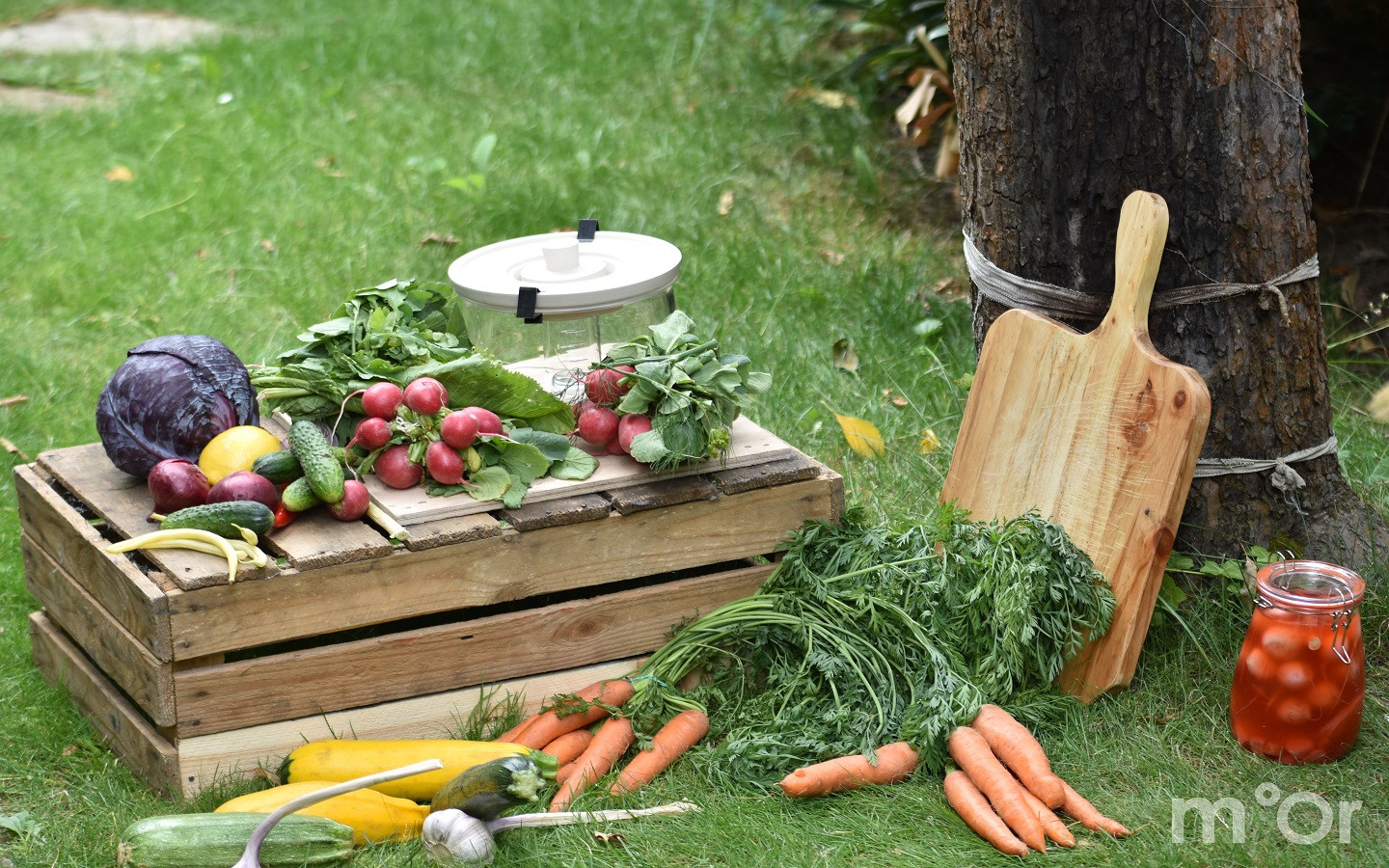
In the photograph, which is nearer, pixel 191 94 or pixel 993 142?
pixel 993 142

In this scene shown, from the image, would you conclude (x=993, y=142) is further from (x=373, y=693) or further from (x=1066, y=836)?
(x=373, y=693)

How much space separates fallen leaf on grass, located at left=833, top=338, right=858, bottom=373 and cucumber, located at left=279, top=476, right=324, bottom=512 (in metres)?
2.24

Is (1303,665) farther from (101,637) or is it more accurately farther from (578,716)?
(101,637)

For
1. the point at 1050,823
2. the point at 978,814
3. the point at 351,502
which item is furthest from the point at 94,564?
the point at 1050,823

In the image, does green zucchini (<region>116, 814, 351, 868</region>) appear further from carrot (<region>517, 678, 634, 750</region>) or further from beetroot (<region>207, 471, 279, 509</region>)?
beetroot (<region>207, 471, 279, 509</region>)

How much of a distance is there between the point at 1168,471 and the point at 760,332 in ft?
7.13

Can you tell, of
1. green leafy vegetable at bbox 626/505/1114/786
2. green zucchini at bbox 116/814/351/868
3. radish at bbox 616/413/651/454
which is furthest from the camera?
radish at bbox 616/413/651/454

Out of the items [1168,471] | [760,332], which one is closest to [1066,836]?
[1168,471]

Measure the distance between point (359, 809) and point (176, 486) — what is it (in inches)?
30.7

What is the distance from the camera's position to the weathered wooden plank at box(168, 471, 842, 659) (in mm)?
2686

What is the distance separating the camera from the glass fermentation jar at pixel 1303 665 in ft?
8.78

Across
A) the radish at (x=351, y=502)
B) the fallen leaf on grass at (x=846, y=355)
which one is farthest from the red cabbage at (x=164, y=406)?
the fallen leaf on grass at (x=846, y=355)

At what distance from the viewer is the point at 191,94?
7.22 m

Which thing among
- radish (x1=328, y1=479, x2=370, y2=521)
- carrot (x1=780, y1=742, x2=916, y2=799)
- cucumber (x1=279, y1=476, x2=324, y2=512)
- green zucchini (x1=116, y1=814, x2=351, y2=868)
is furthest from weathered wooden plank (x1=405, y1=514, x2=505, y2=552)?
carrot (x1=780, y1=742, x2=916, y2=799)
